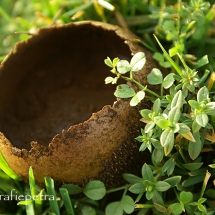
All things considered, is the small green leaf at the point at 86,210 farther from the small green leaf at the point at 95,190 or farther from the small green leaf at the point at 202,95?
the small green leaf at the point at 202,95

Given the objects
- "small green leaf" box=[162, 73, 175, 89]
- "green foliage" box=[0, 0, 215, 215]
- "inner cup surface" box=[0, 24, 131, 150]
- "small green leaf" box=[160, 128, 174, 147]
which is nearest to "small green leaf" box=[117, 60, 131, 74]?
"green foliage" box=[0, 0, 215, 215]

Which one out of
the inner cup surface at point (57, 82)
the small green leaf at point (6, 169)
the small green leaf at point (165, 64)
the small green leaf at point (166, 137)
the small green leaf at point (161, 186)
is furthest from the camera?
the inner cup surface at point (57, 82)

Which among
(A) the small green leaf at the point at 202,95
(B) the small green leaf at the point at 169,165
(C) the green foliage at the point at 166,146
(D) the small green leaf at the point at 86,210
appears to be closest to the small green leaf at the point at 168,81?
(C) the green foliage at the point at 166,146

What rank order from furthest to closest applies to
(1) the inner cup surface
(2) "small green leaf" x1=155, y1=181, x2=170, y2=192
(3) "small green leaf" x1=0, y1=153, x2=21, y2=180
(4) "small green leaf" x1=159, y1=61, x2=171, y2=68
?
(1) the inner cup surface < (4) "small green leaf" x1=159, y1=61, x2=171, y2=68 < (3) "small green leaf" x1=0, y1=153, x2=21, y2=180 < (2) "small green leaf" x1=155, y1=181, x2=170, y2=192

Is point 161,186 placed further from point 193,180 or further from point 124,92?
point 124,92

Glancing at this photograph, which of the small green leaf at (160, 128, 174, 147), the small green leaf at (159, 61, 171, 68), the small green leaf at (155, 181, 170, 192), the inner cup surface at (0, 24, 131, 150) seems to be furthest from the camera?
the inner cup surface at (0, 24, 131, 150)

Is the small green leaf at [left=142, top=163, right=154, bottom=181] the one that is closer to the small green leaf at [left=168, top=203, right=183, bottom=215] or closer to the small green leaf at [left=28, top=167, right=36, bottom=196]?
the small green leaf at [left=168, top=203, right=183, bottom=215]
